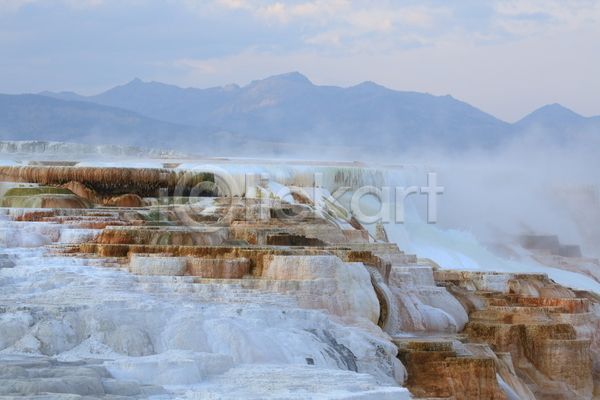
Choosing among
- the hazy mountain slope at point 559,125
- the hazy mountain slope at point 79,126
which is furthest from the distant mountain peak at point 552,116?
the hazy mountain slope at point 79,126

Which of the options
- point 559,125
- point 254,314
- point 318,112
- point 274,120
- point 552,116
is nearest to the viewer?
point 254,314

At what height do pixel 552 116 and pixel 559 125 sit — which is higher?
pixel 552 116

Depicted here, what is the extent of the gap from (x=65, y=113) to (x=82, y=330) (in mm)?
73700

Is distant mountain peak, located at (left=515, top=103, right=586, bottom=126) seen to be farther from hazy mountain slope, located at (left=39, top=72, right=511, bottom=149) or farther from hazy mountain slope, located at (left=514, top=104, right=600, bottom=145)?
hazy mountain slope, located at (left=39, top=72, right=511, bottom=149)

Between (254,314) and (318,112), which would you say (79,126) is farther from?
(254,314)

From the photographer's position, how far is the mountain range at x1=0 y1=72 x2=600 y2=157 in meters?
77.7

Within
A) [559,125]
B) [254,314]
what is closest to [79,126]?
[559,125]

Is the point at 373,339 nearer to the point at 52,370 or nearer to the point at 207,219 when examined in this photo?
the point at 52,370

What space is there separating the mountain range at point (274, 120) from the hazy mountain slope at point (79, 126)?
81 millimetres

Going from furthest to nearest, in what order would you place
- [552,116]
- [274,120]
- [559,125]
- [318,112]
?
[318,112]
[274,120]
[552,116]
[559,125]

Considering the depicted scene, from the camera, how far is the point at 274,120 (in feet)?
333

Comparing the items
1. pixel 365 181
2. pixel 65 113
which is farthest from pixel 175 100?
pixel 365 181

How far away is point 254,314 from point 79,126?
2834 inches

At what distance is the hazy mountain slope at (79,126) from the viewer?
7794 centimetres
